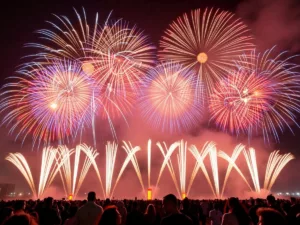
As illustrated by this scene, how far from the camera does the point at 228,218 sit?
22.2ft

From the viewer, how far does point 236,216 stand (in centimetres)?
683

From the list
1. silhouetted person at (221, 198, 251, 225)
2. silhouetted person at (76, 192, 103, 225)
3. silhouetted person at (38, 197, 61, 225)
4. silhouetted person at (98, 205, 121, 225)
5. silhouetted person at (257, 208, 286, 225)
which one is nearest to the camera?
silhouetted person at (257, 208, 286, 225)

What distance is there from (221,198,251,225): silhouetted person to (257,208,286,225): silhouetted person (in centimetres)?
202

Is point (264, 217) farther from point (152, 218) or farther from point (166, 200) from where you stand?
point (152, 218)

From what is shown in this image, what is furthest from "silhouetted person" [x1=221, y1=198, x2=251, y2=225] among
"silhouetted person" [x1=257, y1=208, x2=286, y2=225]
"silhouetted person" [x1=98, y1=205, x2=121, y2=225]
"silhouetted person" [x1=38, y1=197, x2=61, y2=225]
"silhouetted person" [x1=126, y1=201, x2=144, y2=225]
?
"silhouetted person" [x1=38, y1=197, x2=61, y2=225]

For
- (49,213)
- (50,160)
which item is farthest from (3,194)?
(49,213)

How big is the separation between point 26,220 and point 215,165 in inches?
1408

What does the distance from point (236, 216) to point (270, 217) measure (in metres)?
2.25

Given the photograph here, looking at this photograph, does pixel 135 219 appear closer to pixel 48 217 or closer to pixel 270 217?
pixel 48 217

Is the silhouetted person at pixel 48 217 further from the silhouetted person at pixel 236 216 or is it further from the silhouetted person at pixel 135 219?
the silhouetted person at pixel 236 216

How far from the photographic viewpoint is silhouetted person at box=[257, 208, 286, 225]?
4680 millimetres

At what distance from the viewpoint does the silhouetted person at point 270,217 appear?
4.68 metres

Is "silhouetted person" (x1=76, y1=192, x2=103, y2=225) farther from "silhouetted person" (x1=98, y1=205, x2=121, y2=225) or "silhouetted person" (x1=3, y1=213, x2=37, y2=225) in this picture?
"silhouetted person" (x1=3, y1=213, x2=37, y2=225)

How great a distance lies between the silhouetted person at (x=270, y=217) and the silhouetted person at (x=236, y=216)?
202cm
